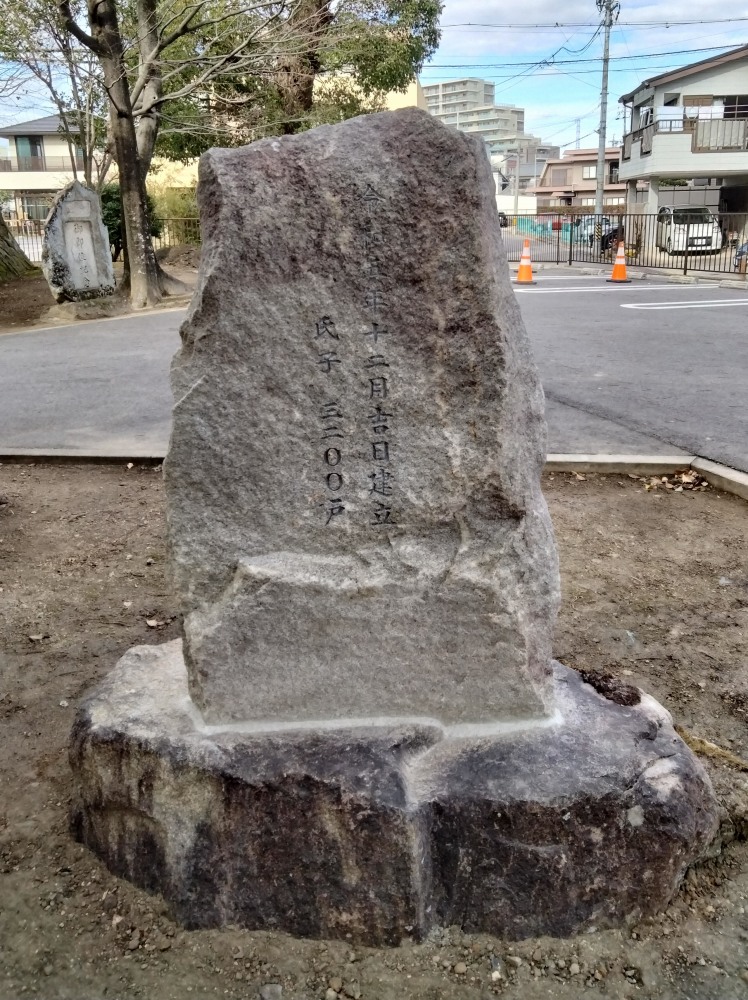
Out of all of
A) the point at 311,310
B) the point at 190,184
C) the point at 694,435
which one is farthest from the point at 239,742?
the point at 190,184

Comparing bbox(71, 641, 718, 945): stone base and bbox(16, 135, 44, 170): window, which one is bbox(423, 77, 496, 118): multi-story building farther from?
bbox(71, 641, 718, 945): stone base

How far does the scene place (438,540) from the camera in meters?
2.31

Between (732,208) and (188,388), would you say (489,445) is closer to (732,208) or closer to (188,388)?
(188,388)

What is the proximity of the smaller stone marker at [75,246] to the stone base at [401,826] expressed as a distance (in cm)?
1362

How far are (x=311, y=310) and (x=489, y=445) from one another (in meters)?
0.56

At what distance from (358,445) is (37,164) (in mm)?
44519

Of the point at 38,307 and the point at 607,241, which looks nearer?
the point at 38,307

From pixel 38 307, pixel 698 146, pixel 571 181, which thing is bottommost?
pixel 38 307

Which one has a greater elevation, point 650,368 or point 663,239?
point 663,239

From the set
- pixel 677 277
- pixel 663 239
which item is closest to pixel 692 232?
pixel 663 239

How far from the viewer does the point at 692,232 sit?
75.9 feet

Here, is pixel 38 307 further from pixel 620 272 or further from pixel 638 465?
pixel 638 465

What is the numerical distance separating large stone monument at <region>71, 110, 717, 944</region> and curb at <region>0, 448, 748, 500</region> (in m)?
3.01

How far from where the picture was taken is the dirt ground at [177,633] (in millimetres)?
2113
